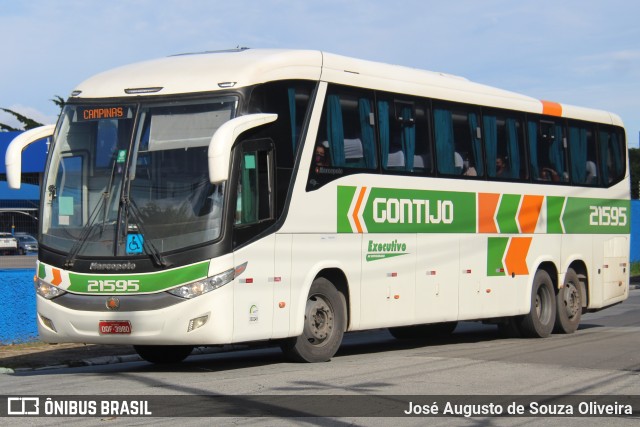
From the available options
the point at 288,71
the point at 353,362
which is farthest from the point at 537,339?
the point at 288,71

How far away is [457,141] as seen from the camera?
1666 cm

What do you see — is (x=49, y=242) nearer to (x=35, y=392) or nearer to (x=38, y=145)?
(x=35, y=392)

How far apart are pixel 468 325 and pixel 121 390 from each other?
12845 mm

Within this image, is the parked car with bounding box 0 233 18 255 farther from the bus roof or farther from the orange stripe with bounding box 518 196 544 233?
the bus roof

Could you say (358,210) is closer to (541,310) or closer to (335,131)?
(335,131)

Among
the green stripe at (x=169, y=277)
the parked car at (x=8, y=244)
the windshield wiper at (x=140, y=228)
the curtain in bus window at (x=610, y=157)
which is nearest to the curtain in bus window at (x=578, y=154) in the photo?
the curtain in bus window at (x=610, y=157)

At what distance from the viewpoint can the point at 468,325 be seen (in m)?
22.7

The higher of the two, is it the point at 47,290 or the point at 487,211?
the point at 487,211

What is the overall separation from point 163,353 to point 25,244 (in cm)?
3364

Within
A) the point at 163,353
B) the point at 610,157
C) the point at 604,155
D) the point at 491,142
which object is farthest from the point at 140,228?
the point at 610,157

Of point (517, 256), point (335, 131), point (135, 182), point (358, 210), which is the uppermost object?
point (335, 131)

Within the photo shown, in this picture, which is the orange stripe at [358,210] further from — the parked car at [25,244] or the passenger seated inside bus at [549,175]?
the parked car at [25,244]

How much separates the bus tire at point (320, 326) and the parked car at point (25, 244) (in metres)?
32.8

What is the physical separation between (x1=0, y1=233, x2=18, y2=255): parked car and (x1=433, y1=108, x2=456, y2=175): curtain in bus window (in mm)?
29678
